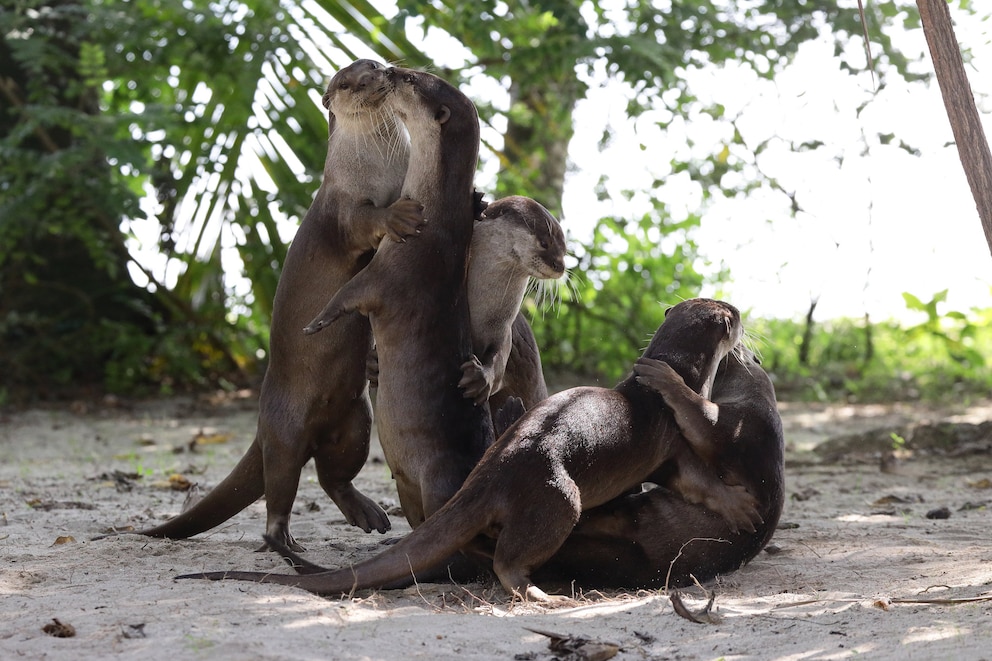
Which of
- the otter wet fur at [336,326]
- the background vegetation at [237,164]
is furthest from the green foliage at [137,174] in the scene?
the otter wet fur at [336,326]

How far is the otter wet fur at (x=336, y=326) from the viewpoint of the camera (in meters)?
3.97

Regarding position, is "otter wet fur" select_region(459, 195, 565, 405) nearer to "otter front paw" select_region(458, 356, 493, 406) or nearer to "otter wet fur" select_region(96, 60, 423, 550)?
"otter front paw" select_region(458, 356, 493, 406)

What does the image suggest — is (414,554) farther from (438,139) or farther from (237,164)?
(237,164)

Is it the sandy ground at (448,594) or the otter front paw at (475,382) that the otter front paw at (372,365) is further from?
the sandy ground at (448,594)

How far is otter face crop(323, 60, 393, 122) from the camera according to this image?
3.92 m

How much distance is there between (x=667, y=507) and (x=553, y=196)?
5.03m

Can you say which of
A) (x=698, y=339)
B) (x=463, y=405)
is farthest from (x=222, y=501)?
A: (x=698, y=339)

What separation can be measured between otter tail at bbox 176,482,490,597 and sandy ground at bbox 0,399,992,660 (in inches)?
2.4

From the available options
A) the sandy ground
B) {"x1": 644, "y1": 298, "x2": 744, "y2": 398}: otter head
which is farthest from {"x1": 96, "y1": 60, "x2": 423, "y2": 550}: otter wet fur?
{"x1": 644, "y1": 298, "x2": 744, "y2": 398}: otter head

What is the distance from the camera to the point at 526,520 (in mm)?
3299

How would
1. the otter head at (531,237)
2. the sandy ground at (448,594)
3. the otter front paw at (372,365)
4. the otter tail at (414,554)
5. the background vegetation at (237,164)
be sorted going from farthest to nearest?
the background vegetation at (237,164) < the otter front paw at (372,365) < the otter head at (531,237) < the otter tail at (414,554) < the sandy ground at (448,594)

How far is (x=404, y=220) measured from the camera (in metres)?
3.78

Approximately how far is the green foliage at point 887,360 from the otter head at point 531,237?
4.85 meters

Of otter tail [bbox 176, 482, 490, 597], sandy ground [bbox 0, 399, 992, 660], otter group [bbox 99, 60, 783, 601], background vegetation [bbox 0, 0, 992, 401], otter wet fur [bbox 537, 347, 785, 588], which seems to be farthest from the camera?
background vegetation [bbox 0, 0, 992, 401]
